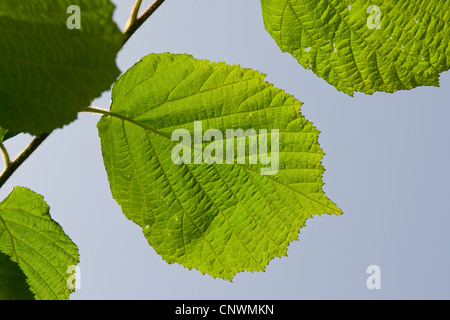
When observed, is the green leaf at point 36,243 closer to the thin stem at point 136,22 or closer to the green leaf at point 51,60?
the thin stem at point 136,22

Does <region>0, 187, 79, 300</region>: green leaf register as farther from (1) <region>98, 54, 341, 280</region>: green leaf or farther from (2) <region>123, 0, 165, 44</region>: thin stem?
(2) <region>123, 0, 165, 44</region>: thin stem

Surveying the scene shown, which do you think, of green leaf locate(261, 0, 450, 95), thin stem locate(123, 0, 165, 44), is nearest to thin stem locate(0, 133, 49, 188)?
thin stem locate(123, 0, 165, 44)

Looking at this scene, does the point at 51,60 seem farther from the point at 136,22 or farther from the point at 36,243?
the point at 36,243

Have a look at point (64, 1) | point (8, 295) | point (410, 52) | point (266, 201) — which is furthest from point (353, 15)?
point (8, 295)

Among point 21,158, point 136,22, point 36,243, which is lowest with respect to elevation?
point 36,243

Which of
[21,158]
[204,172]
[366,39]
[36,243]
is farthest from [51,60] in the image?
[36,243]

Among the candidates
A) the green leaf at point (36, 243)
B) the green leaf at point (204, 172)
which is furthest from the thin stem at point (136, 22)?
the green leaf at point (36, 243)

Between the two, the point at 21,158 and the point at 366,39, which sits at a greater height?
the point at 366,39
